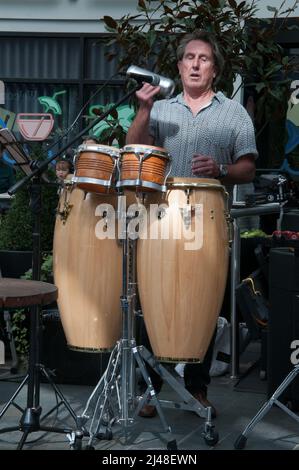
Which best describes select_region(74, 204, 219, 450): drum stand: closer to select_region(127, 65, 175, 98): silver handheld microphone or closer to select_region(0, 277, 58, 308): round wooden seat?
select_region(0, 277, 58, 308): round wooden seat

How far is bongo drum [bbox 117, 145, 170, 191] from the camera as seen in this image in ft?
13.3

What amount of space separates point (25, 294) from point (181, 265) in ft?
2.63

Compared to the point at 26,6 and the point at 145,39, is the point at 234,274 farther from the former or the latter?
the point at 26,6

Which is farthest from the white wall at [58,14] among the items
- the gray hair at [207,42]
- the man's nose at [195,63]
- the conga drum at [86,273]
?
the conga drum at [86,273]

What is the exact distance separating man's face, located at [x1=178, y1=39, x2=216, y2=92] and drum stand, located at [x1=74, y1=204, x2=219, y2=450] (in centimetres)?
97

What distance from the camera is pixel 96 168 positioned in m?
4.10

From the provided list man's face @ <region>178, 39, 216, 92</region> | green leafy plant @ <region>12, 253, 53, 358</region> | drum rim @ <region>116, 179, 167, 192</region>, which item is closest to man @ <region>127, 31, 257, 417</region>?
man's face @ <region>178, 39, 216, 92</region>

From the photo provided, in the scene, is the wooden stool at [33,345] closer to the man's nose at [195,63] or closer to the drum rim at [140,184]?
the drum rim at [140,184]

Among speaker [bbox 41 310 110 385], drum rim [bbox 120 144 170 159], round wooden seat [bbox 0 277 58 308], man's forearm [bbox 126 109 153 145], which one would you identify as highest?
man's forearm [bbox 126 109 153 145]

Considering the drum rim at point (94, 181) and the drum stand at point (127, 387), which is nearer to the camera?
the drum rim at point (94, 181)

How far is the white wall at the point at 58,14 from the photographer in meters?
8.89

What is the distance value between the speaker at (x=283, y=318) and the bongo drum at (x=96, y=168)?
1.27 meters
